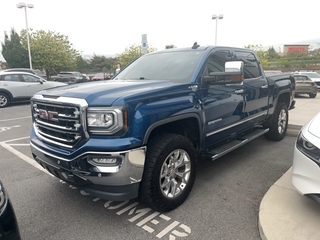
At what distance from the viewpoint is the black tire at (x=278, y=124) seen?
5.47 metres

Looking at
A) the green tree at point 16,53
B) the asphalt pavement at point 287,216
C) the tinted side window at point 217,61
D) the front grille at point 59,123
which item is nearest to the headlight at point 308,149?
the asphalt pavement at point 287,216

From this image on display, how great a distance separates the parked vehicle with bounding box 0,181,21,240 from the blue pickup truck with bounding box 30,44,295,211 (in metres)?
0.76

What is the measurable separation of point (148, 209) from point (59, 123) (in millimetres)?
1429

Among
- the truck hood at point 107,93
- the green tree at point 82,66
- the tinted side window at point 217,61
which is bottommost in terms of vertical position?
the truck hood at point 107,93

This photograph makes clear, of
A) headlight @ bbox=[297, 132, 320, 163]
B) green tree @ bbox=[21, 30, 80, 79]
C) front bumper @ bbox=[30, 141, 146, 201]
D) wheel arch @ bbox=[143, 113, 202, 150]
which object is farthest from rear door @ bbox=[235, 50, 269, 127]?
green tree @ bbox=[21, 30, 80, 79]

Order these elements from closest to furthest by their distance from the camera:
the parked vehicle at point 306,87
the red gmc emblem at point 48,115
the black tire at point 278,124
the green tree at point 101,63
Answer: the red gmc emblem at point 48,115, the black tire at point 278,124, the parked vehicle at point 306,87, the green tree at point 101,63

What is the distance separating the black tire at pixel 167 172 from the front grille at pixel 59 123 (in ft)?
2.58

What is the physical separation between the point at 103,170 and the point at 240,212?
1670 mm

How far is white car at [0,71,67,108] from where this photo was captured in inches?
472

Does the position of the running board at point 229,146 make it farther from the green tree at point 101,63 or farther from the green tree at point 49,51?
the green tree at point 101,63

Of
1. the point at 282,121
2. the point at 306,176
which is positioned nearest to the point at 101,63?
the point at 282,121

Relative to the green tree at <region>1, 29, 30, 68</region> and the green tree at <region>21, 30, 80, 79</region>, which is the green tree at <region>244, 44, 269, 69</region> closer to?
the green tree at <region>21, 30, 80, 79</region>

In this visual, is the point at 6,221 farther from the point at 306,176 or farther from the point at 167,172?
the point at 306,176

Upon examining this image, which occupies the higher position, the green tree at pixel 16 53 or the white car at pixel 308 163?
the green tree at pixel 16 53
